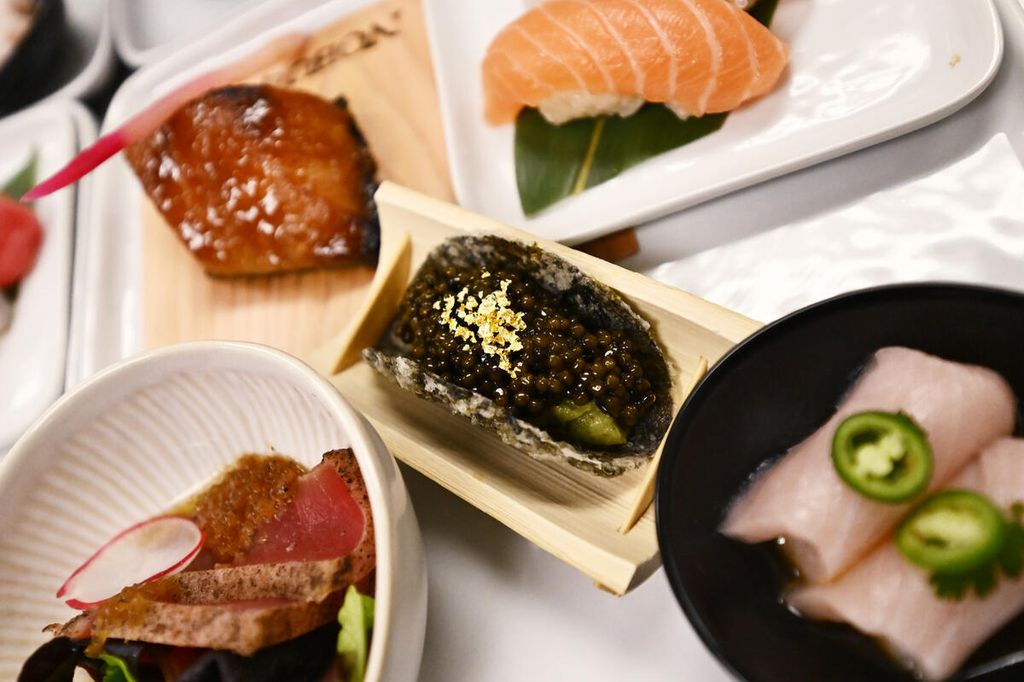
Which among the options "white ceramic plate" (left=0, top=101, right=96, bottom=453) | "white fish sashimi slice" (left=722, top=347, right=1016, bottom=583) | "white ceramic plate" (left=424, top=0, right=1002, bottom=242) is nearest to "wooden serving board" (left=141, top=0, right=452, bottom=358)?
"white ceramic plate" (left=424, top=0, right=1002, bottom=242)

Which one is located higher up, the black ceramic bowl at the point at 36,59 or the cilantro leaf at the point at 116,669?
the black ceramic bowl at the point at 36,59

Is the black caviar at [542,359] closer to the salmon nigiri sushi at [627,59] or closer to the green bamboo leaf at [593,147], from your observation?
the green bamboo leaf at [593,147]

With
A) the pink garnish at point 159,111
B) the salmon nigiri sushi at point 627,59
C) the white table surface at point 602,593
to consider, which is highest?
the salmon nigiri sushi at point 627,59

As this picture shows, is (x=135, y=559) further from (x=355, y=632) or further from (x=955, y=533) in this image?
(x=955, y=533)

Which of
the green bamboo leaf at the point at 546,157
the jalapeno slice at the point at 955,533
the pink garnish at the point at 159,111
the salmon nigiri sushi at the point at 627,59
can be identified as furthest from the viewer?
the pink garnish at the point at 159,111

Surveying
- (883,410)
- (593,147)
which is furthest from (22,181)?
(883,410)

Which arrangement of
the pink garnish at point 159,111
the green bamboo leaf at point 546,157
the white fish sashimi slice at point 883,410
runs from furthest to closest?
the pink garnish at point 159,111
the green bamboo leaf at point 546,157
the white fish sashimi slice at point 883,410

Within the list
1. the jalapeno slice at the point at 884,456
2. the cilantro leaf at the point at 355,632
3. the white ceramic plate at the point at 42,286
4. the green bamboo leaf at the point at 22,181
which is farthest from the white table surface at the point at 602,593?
the green bamboo leaf at the point at 22,181
